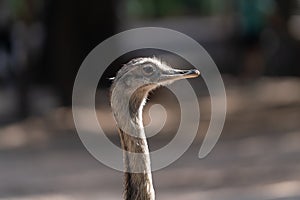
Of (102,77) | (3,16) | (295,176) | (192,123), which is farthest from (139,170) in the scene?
(3,16)

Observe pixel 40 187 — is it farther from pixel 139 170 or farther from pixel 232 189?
pixel 139 170

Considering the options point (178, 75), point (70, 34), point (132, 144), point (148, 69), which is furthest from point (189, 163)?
point (132, 144)

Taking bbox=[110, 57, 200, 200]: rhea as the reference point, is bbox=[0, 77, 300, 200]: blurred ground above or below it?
above

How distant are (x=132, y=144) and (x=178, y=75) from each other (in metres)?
0.57

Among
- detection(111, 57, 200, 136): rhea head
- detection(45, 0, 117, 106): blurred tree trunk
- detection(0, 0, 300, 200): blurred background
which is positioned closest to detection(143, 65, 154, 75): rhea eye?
detection(111, 57, 200, 136): rhea head

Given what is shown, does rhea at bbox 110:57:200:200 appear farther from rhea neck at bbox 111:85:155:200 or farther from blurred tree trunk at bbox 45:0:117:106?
blurred tree trunk at bbox 45:0:117:106

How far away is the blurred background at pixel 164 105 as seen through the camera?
445 inches

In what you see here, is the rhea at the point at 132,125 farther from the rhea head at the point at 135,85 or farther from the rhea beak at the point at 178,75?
the rhea beak at the point at 178,75

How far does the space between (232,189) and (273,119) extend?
493 cm

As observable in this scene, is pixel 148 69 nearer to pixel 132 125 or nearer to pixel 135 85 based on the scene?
pixel 135 85

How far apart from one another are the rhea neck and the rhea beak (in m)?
0.28

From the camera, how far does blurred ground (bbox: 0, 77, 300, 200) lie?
1085 centimetres

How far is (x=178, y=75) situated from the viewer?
5.95 meters

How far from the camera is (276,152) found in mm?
12914
